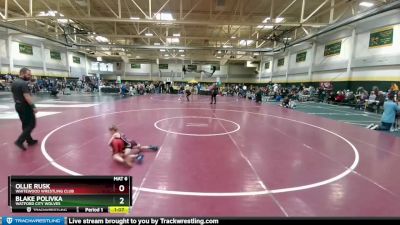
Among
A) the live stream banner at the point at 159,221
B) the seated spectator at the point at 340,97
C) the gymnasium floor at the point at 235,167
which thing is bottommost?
the gymnasium floor at the point at 235,167

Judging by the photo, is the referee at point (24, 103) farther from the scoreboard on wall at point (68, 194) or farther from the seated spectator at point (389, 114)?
the seated spectator at point (389, 114)

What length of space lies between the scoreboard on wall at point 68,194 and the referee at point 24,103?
4372mm

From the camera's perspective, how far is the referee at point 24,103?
5547 mm

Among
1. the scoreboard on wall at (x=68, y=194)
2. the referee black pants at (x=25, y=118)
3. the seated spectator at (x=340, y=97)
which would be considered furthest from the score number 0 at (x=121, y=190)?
the seated spectator at (x=340, y=97)

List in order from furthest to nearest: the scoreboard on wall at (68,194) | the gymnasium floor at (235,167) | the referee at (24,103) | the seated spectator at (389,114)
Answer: the seated spectator at (389,114), the referee at (24,103), the gymnasium floor at (235,167), the scoreboard on wall at (68,194)

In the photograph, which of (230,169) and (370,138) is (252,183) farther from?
(370,138)

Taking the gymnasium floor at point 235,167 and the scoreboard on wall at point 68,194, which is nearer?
the scoreboard on wall at point 68,194

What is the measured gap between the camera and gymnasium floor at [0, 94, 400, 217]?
342cm

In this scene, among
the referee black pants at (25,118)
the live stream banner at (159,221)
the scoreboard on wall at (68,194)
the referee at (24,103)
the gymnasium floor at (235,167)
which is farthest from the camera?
the referee black pants at (25,118)

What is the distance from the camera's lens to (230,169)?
4805 millimetres

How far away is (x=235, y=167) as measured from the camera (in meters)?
4.93

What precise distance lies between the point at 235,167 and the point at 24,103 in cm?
534

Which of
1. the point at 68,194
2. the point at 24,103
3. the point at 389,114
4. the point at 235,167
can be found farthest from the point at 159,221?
the point at 389,114

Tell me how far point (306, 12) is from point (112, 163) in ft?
78.3
